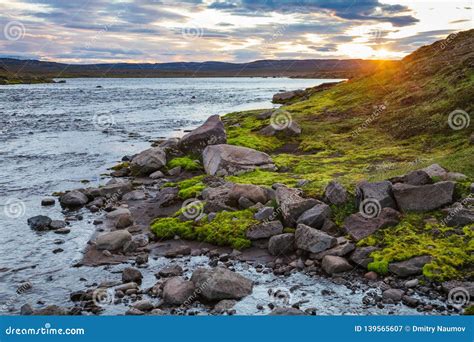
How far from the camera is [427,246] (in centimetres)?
1526

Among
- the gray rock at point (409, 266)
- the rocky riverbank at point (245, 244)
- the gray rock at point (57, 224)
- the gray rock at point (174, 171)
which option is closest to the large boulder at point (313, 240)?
the rocky riverbank at point (245, 244)

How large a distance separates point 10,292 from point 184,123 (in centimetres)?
4291

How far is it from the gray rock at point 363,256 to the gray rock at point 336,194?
329 centimetres

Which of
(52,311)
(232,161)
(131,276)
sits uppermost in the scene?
(232,161)

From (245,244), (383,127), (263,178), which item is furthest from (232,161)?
(383,127)

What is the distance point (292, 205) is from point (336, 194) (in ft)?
6.29

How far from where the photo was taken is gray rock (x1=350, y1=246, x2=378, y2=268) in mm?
14883

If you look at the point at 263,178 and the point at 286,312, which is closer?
the point at 286,312

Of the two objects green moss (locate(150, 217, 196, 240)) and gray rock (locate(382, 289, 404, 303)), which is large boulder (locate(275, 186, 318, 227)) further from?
gray rock (locate(382, 289, 404, 303))

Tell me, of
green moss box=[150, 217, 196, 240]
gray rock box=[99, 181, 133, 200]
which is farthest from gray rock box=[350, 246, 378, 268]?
gray rock box=[99, 181, 133, 200]

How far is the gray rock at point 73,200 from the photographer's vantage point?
74.6 ft

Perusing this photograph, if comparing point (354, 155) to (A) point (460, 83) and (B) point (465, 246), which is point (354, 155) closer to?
(A) point (460, 83)

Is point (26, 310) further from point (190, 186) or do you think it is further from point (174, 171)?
point (174, 171)

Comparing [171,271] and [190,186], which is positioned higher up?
[190,186]
